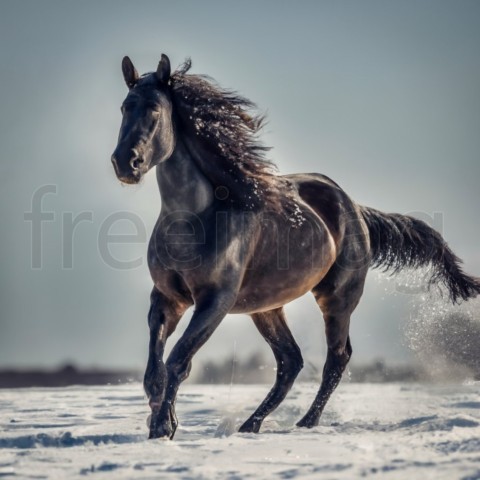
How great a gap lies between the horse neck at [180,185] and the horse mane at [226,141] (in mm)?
154

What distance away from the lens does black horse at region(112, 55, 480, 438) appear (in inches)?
215

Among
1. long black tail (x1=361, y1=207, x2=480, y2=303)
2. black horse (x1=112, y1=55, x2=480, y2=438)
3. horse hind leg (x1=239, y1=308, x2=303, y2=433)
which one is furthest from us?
long black tail (x1=361, y1=207, x2=480, y2=303)

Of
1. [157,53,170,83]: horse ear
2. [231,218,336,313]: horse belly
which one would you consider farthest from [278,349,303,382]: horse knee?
[157,53,170,83]: horse ear

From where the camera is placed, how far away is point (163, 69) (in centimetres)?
577

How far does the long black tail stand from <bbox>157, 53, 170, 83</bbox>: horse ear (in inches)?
120

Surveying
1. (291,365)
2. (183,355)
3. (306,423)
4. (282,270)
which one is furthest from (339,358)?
(183,355)

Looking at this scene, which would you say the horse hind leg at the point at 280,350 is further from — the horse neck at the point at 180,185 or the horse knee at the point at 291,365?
the horse neck at the point at 180,185

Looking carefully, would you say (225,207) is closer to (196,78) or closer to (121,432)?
(196,78)

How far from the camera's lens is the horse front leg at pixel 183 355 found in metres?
5.32

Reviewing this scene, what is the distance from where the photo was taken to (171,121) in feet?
18.9

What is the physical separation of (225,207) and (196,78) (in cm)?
112

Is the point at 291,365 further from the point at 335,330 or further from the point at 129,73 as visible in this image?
the point at 129,73

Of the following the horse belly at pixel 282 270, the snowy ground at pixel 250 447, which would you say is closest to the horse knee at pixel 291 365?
the snowy ground at pixel 250 447

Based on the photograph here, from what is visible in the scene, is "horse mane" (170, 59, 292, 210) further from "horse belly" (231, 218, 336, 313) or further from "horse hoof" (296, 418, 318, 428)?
"horse hoof" (296, 418, 318, 428)
